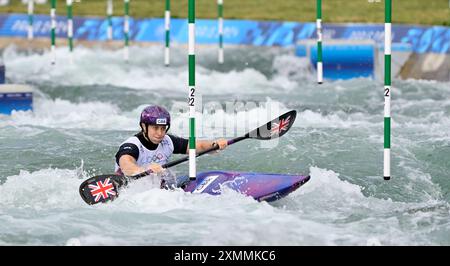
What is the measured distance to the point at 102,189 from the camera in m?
9.41

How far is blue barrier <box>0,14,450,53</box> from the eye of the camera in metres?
19.2

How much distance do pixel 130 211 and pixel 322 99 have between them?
25.3 feet

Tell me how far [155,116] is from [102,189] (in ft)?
2.39

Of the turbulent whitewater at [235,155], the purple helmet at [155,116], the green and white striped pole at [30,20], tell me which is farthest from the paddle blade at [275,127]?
the green and white striped pole at [30,20]

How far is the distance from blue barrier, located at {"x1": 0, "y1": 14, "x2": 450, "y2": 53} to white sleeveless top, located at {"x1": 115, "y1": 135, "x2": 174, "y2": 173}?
31.5 feet

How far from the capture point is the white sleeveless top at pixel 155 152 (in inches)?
382

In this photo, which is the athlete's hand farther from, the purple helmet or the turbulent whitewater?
the purple helmet

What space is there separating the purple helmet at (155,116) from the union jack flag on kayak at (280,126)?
1466mm

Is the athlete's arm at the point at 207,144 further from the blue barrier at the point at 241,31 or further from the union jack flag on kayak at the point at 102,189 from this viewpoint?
the blue barrier at the point at 241,31

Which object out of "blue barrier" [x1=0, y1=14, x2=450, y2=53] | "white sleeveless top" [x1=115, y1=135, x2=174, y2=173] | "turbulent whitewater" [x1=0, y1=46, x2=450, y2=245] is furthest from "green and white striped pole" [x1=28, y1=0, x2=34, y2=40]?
"white sleeveless top" [x1=115, y1=135, x2=174, y2=173]

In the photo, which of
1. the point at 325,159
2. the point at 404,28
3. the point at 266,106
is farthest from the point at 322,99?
the point at 325,159

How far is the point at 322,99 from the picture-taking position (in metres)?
16.6

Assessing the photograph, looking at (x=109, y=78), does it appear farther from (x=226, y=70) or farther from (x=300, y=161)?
(x=300, y=161)
